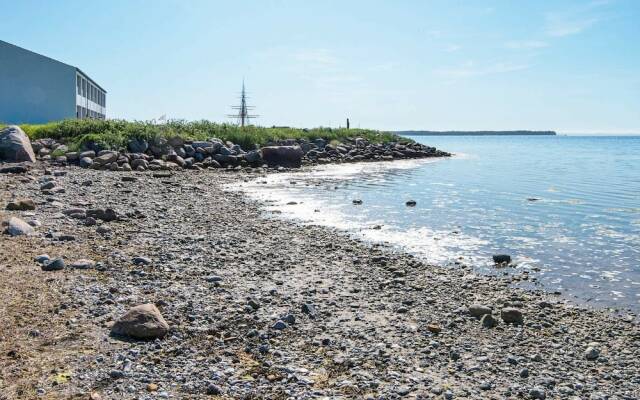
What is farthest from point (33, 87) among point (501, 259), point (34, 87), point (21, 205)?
point (501, 259)

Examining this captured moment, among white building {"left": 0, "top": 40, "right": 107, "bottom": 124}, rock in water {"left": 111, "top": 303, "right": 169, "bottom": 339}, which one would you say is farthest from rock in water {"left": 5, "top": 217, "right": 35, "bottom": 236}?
white building {"left": 0, "top": 40, "right": 107, "bottom": 124}

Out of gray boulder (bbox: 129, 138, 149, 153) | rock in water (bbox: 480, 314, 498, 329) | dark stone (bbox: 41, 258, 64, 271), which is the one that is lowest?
rock in water (bbox: 480, 314, 498, 329)

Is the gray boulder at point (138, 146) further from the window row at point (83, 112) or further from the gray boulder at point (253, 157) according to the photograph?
the window row at point (83, 112)

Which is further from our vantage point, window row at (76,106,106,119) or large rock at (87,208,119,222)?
window row at (76,106,106,119)

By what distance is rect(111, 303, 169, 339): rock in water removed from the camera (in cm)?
695

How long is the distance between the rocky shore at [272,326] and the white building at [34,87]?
46.0m

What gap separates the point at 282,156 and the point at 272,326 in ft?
107

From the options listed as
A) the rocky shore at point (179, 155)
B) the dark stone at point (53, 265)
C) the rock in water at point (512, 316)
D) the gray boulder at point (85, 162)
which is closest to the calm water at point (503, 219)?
the rock in water at point (512, 316)

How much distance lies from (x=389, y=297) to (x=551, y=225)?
10417 millimetres

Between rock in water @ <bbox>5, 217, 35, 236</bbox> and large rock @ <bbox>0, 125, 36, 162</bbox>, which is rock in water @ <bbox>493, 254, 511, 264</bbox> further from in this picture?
large rock @ <bbox>0, 125, 36, 162</bbox>

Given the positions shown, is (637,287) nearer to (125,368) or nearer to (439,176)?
(125,368)

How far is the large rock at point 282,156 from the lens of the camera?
39.5 meters

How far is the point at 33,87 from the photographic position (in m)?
54.2

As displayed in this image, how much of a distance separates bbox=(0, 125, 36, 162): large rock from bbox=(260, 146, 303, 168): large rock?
15539mm
